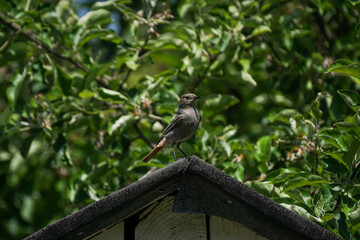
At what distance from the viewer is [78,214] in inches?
114

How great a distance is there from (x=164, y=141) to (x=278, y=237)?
1.75 meters

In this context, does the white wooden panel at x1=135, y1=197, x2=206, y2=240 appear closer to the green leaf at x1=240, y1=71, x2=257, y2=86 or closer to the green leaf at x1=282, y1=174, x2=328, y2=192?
the green leaf at x1=282, y1=174, x2=328, y2=192

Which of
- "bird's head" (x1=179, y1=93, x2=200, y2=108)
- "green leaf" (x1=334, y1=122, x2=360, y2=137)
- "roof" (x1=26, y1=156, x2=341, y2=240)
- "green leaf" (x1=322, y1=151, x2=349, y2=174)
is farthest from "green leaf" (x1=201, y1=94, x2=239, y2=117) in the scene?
"roof" (x1=26, y1=156, x2=341, y2=240)

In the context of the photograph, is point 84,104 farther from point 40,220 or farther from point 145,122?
point 40,220

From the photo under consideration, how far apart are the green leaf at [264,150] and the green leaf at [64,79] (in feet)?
5.82

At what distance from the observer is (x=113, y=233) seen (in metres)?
3.24

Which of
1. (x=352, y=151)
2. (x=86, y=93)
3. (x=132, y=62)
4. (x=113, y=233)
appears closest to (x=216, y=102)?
(x=132, y=62)

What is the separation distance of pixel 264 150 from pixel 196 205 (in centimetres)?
216

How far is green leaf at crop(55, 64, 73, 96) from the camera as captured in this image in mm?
5719

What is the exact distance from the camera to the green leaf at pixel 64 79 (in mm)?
5719

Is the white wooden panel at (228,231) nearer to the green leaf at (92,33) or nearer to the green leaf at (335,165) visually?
the green leaf at (335,165)

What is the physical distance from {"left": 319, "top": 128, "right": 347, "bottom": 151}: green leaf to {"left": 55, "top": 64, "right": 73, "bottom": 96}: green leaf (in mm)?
2527

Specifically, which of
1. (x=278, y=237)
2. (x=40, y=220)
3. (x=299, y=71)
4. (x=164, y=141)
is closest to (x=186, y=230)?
(x=278, y=237)

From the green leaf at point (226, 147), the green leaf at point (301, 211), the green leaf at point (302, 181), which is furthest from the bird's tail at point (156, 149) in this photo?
the green leaf at point (301, 211)
